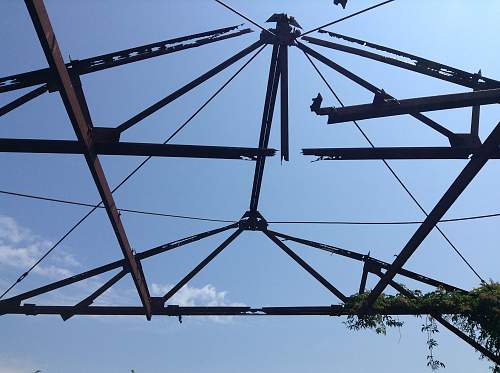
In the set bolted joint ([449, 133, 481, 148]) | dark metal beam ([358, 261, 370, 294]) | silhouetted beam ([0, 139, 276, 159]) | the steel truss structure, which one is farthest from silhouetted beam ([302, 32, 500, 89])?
dark metal beam ([358, 261, 370, 294])

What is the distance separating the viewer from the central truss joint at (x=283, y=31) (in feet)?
26.5

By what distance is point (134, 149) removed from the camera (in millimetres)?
7609

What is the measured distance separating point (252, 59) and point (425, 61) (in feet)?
9.46

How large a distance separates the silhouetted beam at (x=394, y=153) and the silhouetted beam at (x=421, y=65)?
4.10ft

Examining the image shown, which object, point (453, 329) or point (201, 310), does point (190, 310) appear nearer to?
point (201, 310)

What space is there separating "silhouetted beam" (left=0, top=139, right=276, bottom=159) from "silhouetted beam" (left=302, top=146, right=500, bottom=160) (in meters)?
0.87

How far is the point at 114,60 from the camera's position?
800 centimetres

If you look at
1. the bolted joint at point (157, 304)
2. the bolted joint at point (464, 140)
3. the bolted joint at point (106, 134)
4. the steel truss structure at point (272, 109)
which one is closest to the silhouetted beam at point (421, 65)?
the steel truss structure at point (272, 109)

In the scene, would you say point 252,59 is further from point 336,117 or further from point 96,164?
point 96,164

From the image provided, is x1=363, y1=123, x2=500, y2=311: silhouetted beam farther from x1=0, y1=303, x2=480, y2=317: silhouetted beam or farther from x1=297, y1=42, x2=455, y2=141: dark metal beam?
x1=0, y1=303, x2=480, y2=317: silhouetted beam

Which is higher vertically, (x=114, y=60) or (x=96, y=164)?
(x=114, y=60)

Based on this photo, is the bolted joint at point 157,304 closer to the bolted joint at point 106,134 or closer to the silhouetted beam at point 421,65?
the bolted joint at point 106,134

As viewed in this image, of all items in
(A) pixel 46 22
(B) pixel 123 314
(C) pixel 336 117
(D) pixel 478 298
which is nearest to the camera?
(A) pixel 46 22

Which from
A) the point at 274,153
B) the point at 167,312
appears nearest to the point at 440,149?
the point at 274,153
